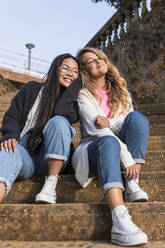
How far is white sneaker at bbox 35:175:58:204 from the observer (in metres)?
1.41

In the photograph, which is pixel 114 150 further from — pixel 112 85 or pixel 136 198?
pixel 112 85

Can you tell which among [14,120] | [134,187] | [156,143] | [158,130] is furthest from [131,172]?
[158,130]

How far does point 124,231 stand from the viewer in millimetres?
1146

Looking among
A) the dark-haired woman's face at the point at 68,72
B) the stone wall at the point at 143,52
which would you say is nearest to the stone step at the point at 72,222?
the dark-haired woman's face at the point at 68,72

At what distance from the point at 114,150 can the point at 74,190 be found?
38cm

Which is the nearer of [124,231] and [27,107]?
[124,231]

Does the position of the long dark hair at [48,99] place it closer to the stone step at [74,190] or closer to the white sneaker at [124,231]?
the stone step at [74,190]

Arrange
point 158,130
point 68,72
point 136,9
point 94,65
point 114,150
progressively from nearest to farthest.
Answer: point 114,150
point 68,72
point 94,65
point 158,130
point 136,9

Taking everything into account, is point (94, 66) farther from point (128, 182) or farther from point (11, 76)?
point (11, 76)

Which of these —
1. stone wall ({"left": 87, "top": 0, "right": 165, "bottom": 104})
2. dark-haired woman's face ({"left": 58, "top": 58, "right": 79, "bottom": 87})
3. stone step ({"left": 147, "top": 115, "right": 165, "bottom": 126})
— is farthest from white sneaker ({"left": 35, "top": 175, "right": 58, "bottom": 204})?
stone wall ({"left": 87, "top": 0, "right": 165, "bottom": 104})

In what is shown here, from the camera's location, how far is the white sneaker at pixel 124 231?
1116 millimetres

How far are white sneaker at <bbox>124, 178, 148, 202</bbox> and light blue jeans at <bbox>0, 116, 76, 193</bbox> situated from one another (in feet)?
1.22

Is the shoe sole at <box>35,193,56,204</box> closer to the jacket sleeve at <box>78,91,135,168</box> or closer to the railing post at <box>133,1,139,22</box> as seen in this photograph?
the jacket sleeve at <box>78,91,135,168</box>

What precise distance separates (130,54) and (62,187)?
187 inches
